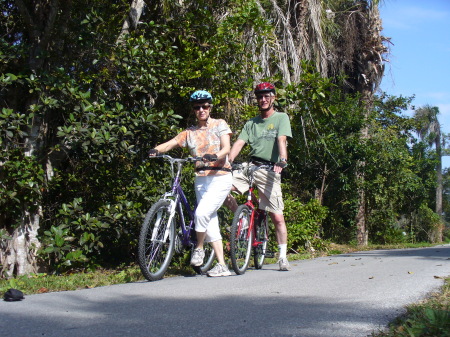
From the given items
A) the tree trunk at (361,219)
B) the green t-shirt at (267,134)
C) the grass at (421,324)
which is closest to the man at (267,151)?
the green t-shirt at (267,134)

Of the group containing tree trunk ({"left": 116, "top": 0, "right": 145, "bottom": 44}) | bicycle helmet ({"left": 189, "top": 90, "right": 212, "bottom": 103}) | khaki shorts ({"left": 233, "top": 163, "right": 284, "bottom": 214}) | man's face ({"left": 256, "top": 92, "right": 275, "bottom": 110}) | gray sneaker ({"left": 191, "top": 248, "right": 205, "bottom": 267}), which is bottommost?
gray sneaker ({"left": 191, "top": 248, "right": 205, "bottom": 267})

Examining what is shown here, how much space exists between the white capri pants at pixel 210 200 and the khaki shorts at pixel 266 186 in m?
0.71

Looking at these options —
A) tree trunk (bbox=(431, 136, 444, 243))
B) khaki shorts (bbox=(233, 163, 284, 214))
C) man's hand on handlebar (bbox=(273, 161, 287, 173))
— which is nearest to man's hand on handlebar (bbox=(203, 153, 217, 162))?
man's hand on handlebar (bbox=(273, 161, 287, 173))

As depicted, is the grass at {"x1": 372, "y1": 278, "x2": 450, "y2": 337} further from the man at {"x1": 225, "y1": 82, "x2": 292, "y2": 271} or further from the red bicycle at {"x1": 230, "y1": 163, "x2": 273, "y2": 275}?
the man at {"x1": 225, "y1": 82, "x2": 292, "y2": 271}

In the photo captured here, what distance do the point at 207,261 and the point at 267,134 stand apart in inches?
70.8

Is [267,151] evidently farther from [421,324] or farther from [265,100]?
[421,324]

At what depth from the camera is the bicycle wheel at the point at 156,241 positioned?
5.86 metres

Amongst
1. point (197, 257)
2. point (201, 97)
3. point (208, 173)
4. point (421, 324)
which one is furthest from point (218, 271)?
point (421, 324)

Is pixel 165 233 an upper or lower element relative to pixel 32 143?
lower

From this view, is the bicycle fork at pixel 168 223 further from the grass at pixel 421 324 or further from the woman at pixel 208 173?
the grass at pixel 421 324

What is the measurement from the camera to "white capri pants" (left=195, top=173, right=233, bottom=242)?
6496 mm

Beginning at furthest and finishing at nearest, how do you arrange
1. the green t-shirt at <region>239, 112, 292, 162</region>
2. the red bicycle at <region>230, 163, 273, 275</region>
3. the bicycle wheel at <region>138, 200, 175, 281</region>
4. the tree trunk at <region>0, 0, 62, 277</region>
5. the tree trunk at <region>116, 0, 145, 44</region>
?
1. the tree trunk at <region>116, 0, 145, 44</region>
2. the tree trunk at <region>0, 0, 62, 277</region>
3. the green t-shirt at <region>239, 112, 292, 162</region>
4. the red bicycle at <region>230, 163, 273, 275</region>
5. the bicycle wheel at <region>138, 200, 175, 281</region>

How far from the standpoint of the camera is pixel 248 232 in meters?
7.29

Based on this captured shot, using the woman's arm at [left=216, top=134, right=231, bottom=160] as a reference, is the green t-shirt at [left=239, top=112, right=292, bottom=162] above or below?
above
